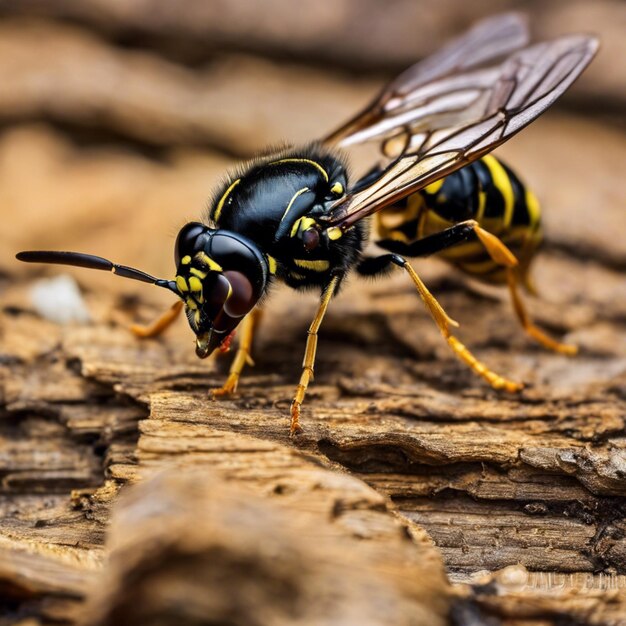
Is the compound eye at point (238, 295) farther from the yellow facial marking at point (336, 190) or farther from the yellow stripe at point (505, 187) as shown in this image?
the yellow stripe at point (505, 187)

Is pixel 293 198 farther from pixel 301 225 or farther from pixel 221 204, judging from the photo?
pixel 221 204

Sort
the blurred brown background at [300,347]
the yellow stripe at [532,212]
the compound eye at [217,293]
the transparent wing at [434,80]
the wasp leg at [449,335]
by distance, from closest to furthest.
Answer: the blurred brown background at [300,347] < the compound eye at [217,293] < the wasp leg at [449,335] < the yellow stripe at [532,212] < the transparent wing at [434,80]

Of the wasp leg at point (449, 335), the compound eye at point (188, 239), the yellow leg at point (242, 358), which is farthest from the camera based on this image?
the wasp leg at point (449, 335)

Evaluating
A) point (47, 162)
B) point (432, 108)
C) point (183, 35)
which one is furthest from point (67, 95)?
point (432, 108)

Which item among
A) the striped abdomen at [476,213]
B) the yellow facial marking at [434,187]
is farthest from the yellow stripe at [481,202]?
the yellow facial marking at [434,187]

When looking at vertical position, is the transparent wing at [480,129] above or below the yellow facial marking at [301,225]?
above

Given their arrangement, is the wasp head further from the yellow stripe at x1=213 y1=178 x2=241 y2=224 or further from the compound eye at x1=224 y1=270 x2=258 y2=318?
the yellow stripe at x1=213 y1=178 x2=241 y2=224

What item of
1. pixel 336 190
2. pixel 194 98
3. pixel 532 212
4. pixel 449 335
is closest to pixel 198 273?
pixel 336 190
